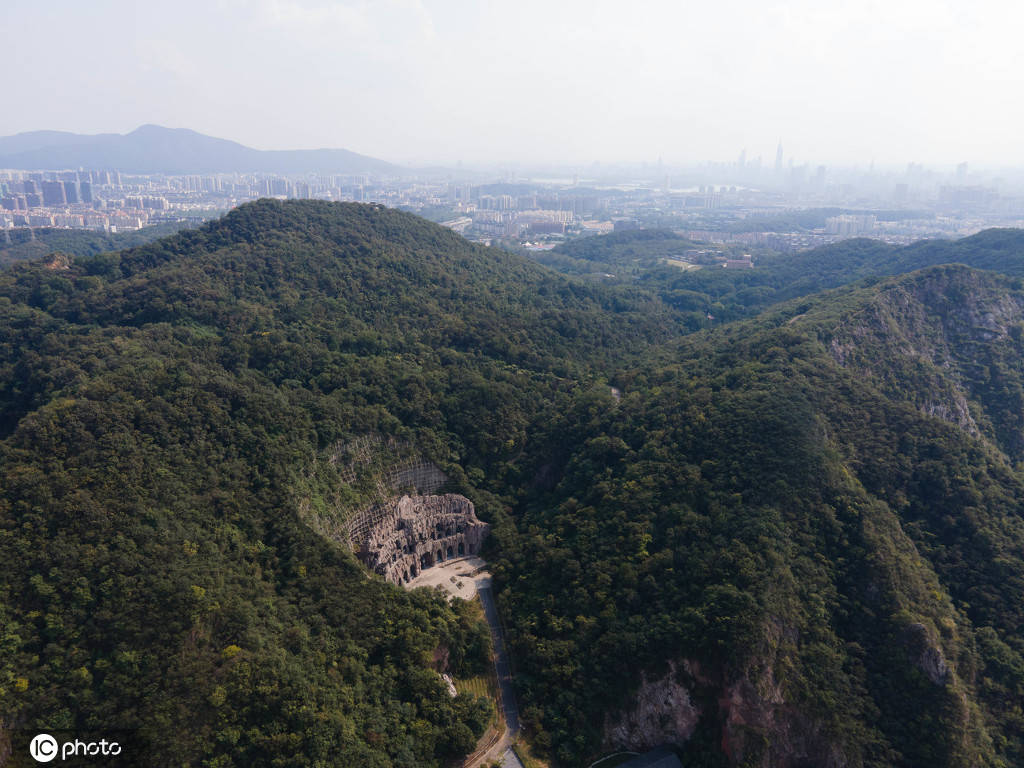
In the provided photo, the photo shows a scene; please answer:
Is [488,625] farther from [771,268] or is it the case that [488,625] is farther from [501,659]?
[771,268]

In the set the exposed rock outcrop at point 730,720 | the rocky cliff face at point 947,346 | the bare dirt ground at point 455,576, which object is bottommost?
the bare dirt ground at point 455,576

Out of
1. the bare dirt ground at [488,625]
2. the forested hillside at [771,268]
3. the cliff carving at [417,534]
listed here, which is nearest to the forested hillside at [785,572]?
the bare dirt ground at [488,625]

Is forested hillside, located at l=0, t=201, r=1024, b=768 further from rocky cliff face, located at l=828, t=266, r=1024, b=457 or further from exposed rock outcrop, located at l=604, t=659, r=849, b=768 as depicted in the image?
rocky cliff face, located at l=828, t=266, r=1024, b=457

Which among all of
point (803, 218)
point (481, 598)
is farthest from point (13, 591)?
point (803, 218)

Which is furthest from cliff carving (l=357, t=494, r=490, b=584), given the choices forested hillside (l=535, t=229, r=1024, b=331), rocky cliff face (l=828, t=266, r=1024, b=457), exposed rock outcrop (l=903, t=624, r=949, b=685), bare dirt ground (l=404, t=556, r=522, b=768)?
forested hillside (l=535, t=229, r=1024, b=331)

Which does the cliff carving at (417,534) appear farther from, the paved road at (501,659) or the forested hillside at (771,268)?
the forested hillside at (771,268)

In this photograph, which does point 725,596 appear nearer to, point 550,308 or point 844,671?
point 844,671

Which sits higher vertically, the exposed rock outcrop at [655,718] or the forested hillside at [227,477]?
the forested hillside at [227,477]
